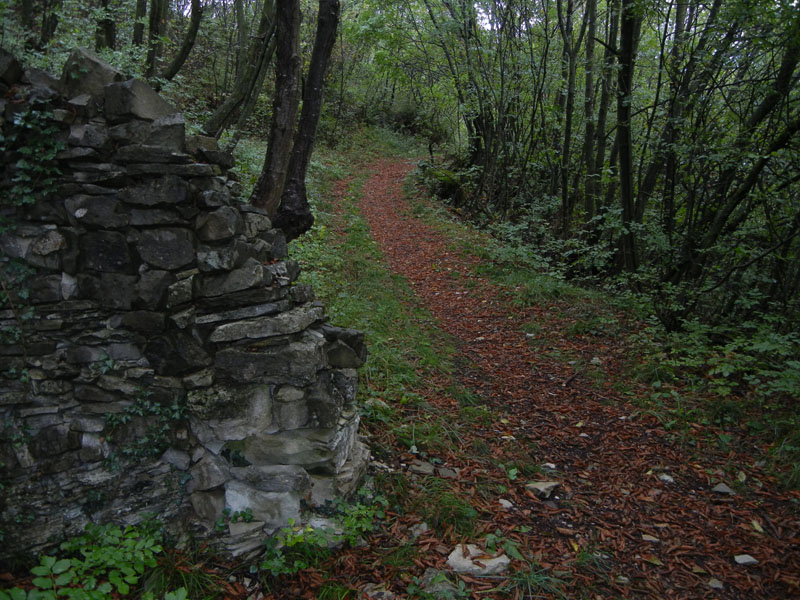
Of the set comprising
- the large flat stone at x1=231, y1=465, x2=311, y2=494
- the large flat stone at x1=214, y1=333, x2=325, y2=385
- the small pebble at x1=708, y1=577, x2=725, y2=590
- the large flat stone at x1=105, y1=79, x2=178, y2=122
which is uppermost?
the large flat stone at x1=105, y1=79, x2=178, y2=122

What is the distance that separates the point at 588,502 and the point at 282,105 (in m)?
5.45

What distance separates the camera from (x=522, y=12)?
40.3 ft

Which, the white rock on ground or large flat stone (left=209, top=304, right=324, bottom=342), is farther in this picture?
large flat stone (left=209, top=304, right=324, bottom=342)

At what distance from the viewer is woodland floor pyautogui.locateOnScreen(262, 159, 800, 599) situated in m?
3.42

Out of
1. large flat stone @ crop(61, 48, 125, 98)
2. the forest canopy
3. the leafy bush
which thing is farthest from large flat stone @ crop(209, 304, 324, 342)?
the forest canopy

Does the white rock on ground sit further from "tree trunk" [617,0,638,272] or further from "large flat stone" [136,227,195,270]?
"tree trunk" [617,0,638,272]

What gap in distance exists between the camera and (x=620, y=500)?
4.21 metres

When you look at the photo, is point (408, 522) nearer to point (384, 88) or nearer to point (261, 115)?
point (261, 115)

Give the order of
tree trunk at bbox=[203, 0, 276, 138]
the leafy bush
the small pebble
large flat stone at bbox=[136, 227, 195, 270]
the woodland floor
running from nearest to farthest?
1. the leafy bush
2. the small pebble
3. the woodland floor
4. large flat stone at bbox=[136, 227, 195, 270]
5. tree trunk at bbox=[203, 0, 276, 138]

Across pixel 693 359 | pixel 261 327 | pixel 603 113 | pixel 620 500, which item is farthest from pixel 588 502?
pixel 603 113

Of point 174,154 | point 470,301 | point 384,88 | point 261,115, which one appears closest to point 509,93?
point 470,301

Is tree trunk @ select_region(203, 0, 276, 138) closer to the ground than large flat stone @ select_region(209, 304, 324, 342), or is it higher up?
higher up

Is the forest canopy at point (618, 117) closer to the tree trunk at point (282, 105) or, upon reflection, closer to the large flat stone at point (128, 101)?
the tree trunk at point (282, 105)

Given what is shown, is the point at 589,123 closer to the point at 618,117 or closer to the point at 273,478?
the point at 618,117
